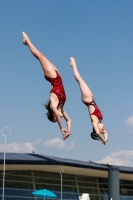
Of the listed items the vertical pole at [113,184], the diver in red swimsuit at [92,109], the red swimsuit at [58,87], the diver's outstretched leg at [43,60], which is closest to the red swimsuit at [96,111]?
the diver in red swimsuit at [92,109]

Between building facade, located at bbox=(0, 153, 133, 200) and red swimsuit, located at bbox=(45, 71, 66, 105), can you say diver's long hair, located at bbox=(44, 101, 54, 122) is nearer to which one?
red swimsuit, located at bbox=(45, 71, 66, 105)

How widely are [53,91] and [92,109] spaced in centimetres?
191

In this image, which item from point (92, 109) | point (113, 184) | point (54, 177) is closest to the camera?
point (92, 109)

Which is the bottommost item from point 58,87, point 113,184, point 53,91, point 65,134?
point 65,134

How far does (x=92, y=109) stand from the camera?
14.4 meters

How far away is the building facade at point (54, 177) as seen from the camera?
125 ft

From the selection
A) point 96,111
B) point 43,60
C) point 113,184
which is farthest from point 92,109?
point 113,184

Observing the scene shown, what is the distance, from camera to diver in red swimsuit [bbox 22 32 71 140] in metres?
12.5

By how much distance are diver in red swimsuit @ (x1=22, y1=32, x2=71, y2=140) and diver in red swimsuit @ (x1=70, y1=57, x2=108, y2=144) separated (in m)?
1.07

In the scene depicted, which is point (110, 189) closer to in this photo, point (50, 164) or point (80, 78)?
point (50, 164)

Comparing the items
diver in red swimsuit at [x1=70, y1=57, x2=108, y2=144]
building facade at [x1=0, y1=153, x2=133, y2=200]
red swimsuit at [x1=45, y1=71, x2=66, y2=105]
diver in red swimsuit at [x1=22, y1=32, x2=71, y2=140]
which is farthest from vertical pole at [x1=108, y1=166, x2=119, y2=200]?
red swimsuit at [x1=45, y1=71, x2=66, y2=105]

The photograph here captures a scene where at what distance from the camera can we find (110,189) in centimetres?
3466

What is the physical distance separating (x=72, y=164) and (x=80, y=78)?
26178mm

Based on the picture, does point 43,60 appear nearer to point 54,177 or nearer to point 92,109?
point 92,109
